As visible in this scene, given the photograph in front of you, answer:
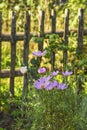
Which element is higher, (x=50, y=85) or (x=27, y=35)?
(x=27, y=35)

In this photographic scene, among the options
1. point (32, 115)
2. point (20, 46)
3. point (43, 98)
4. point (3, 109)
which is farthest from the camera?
point (20, 46)

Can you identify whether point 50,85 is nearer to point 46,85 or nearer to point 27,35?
point 46,85

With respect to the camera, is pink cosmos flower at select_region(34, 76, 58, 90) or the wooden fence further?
the wooden fence

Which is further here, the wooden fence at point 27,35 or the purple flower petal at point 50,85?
the wooden fence at point 27,35

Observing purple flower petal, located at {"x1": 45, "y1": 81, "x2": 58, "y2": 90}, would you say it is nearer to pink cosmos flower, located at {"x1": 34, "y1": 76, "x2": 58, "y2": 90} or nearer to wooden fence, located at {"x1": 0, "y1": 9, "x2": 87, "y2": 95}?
pink cosmos flower, located at {"x1": 34, "y1": 76, "x2": 58, "y2": 90}

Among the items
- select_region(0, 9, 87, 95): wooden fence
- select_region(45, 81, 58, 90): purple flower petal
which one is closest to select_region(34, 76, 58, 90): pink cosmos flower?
select_region(45, 81, 58, 90): purple flower petal

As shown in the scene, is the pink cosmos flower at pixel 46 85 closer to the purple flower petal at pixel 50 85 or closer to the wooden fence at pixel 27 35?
the purple flower petal at pixel 50 85

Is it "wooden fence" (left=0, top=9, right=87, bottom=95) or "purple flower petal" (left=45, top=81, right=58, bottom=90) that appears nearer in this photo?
"purple flower petal" (left=45, top=81, right=58, bottom=90)

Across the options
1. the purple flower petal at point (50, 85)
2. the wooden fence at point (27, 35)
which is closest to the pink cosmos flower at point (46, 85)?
the purple flower petal at point (50, 85)

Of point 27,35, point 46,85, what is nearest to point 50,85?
point 46,85

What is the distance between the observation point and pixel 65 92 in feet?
10.7

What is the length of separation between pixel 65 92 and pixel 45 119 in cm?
24

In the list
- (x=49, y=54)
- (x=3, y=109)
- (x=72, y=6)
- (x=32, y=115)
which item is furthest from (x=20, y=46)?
(x=32, y=115)

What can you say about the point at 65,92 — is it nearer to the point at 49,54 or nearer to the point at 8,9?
the point at 49,54
